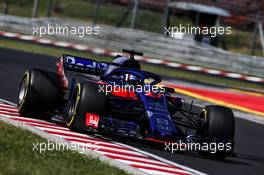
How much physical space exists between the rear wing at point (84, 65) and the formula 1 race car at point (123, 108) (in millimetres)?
413

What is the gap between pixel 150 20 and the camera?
117ft

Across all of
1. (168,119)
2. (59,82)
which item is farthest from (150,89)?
(59,82)

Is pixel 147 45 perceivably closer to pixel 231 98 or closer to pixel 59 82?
pixel 231 98

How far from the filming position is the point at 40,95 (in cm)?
1076

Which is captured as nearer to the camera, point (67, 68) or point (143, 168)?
point (143, 168)

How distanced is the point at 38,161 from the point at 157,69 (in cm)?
1934

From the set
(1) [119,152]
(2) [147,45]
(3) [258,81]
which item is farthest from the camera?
(2) [147,45]

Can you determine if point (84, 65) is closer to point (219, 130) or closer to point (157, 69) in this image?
point (219, 130)

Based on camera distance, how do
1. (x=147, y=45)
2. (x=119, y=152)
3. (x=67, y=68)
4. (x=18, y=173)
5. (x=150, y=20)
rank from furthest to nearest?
(x=150, y=20), (x=147, y=45), (x=67, y=68), (x=119, y=152), (x=18, y=173)

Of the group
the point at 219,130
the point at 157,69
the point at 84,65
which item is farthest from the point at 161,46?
the point at 219,130

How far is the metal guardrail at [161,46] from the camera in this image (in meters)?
30.5

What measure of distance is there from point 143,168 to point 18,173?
71.3 inches

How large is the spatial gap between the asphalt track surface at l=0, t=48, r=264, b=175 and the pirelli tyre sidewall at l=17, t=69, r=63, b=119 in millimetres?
1561

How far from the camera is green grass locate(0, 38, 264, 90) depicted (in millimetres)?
25695
